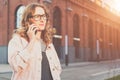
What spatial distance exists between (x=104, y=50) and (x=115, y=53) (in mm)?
8296

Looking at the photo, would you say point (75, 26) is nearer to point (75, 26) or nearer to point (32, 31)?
point (75, 26)

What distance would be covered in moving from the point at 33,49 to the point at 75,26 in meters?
37.0

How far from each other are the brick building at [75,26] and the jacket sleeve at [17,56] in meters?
22.2

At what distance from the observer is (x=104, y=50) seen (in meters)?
52.5

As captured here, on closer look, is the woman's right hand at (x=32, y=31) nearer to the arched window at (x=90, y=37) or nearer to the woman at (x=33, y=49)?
the woman at (x=33, y=49)

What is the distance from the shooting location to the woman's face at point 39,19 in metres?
2.98

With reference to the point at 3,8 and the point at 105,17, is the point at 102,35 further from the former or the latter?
the point at 3,8

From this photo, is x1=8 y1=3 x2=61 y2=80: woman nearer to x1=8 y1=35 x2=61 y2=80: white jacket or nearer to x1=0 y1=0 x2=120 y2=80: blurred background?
x1=8 y1=35 x2=61 y2=80: white jacket

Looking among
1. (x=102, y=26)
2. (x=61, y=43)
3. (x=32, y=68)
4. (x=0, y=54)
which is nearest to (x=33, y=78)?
(x=32, y=68)

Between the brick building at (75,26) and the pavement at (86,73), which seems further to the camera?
the brick building at (75,26)

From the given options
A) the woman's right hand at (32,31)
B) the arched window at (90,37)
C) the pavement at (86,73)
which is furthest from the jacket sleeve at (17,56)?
the arched window at (90,37)

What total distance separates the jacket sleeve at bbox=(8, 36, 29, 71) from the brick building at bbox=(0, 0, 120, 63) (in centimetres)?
2225

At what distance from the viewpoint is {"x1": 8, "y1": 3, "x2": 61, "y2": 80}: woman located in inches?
111

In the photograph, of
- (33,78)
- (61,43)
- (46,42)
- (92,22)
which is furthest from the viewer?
(92,22)
